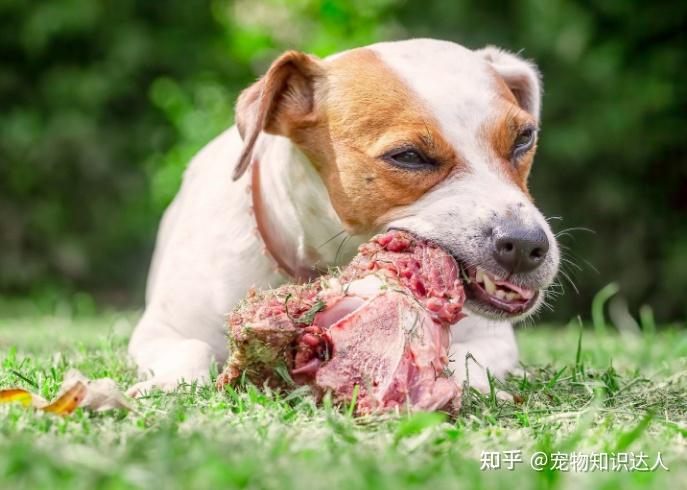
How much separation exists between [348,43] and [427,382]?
7.84 meters

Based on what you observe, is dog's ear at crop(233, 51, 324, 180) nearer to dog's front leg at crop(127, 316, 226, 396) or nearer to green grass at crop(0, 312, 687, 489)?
dog's front leg at crop(127, 316, 226, 396)

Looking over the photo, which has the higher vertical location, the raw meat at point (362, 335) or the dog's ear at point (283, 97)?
the dog's ear at point (283, 97)

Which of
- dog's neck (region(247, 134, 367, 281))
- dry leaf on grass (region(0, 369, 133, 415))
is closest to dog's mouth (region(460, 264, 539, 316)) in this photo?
dog's neck (region(247, 134, 367, 281))

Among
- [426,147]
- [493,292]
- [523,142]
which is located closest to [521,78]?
[523,142]

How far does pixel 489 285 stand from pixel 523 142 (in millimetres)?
627

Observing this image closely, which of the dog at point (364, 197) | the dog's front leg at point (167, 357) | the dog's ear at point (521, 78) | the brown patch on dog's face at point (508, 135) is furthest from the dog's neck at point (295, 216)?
the dog's ear at point (521, 78)

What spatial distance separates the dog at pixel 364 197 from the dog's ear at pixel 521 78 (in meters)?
0.47

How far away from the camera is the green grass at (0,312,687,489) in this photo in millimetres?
1524

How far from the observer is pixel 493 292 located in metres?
2.66

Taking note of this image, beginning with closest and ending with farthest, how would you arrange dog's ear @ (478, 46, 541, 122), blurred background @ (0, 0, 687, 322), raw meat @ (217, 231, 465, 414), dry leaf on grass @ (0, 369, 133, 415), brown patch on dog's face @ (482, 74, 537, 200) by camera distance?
1. dry leaf on grass @ (0, 369, 133, 415)
2. raw meat @ (217, 231, 465, 414)
3. brown patch on dog's face @ (482, 74, 537, 200)
4. dog's ear @ (478, 46, 541, 122)
5. blurred background @ (0, 0, 687, 322)

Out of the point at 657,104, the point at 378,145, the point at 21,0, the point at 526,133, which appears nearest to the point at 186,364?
the point at 378,145

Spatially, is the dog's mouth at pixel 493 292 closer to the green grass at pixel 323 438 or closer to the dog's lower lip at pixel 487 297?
the dog's lower lip at pixel 487 297

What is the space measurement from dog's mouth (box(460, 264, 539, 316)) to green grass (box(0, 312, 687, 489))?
0.73ft

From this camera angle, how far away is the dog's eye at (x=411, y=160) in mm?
2838
